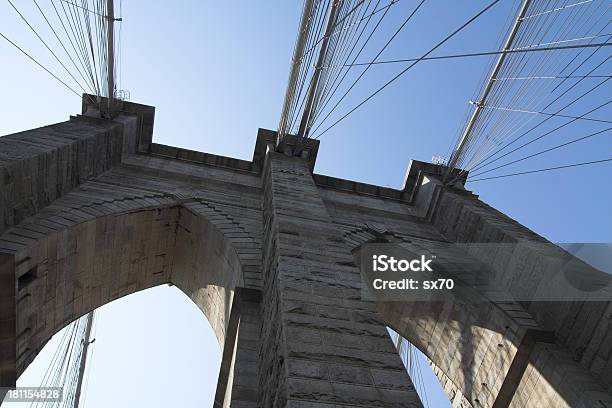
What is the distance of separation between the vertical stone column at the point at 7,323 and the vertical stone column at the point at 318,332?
3.47 meters

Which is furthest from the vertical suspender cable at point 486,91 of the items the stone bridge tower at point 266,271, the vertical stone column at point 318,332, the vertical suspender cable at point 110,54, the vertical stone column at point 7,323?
the vertical stone column at point 7,323

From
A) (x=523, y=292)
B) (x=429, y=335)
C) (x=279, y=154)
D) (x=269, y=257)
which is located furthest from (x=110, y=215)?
(x=523, y=292)

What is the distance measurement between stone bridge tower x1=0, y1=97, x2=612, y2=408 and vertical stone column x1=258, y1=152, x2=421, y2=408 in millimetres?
19

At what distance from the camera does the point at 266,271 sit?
7.34 metres

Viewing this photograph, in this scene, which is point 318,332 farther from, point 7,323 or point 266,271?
point 7,323

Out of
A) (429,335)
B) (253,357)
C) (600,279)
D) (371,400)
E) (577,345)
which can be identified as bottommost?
(429,335)

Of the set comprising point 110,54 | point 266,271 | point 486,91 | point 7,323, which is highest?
point 486,91

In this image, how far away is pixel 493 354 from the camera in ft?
28.3

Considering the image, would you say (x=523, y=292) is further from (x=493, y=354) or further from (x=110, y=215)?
(x=110, y=215)

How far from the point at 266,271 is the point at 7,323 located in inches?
142

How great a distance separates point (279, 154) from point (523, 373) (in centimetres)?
670

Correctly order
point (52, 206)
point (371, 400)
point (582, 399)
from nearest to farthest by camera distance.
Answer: point (371, 400)
point (582, 399)
point (52, 206)

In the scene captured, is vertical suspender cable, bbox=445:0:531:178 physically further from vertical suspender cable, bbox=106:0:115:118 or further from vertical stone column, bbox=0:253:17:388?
vertical stone column, bbox=0:253:17:388

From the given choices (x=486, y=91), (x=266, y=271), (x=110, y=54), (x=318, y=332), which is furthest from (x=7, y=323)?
(x=486, y=91)
